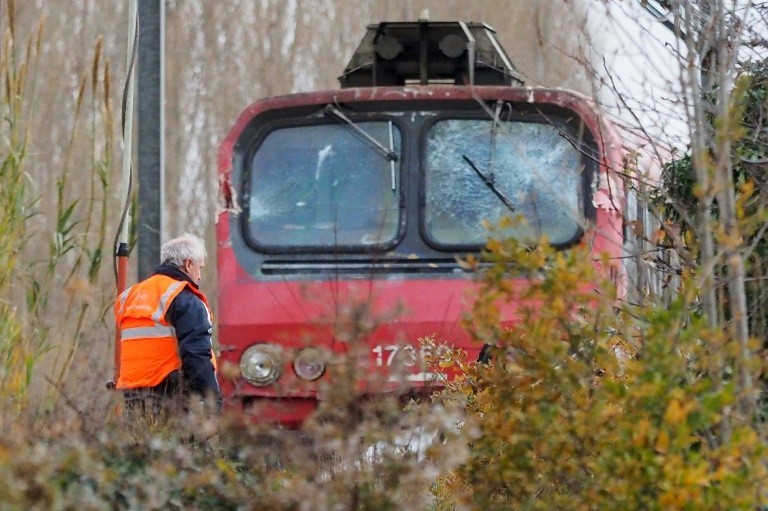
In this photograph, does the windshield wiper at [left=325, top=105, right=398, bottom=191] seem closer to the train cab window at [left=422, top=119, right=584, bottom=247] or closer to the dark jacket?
the train cab window at [left=422, top=119, right=584, bottom=247]

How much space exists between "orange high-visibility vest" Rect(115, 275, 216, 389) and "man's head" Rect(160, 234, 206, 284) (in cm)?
9

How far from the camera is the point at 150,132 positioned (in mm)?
8578

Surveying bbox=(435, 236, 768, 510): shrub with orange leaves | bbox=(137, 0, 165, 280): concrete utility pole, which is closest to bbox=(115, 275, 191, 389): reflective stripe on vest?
bbox=(137, 0, 165, 280): concrete utility pole

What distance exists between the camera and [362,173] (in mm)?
7625

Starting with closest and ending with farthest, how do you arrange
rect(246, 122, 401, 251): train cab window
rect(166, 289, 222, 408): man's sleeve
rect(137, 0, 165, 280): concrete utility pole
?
rect(166, 289, 222, 408): man's sleeve
rect(246, 122, 401, 251): train cab window
rect(137, 0, 165, 280): concrete utility pole

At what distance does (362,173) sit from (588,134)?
3.60ft

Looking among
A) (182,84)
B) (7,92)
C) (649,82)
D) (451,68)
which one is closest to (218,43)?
(182,84)

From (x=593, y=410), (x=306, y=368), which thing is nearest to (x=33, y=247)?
(x=306, y=368)

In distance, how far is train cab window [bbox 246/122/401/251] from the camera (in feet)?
24.9

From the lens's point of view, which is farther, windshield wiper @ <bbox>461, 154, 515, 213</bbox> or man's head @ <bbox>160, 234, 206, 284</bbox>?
windshield wiper @ <bbox>461, 154, 515, 213</bbox>

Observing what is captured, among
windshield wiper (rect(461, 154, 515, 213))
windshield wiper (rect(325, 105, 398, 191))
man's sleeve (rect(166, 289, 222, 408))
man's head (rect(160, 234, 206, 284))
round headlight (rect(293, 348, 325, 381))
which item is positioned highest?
windshield wiper (rect(325, 105, 398, 191))

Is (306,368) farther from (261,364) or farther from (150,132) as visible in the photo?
(150,132)

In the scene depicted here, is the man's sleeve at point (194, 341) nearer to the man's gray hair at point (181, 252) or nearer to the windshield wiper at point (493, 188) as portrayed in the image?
the man's gray hair at point (181, 252)

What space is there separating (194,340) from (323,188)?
134 cm
